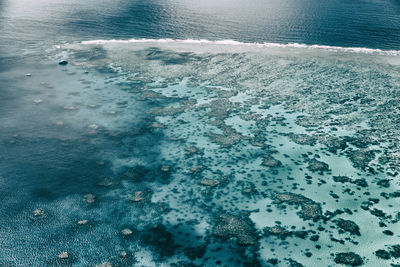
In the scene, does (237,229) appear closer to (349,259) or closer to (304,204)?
(304,204)

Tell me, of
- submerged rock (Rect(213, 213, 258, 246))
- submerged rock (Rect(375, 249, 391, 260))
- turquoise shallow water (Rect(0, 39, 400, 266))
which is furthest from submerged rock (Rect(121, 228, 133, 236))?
submerged rock (Rect(375, 249, 391, 260))

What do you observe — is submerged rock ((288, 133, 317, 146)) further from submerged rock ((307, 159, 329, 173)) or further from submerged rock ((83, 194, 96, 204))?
submerged rock ((83, 194, 96, 204))

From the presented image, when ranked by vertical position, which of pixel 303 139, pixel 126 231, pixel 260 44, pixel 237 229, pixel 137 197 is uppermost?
pixel 260 44

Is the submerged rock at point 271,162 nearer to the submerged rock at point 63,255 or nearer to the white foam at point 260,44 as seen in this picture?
the submerged rock at point 63,255

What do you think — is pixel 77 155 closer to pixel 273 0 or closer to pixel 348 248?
pixel 348 248

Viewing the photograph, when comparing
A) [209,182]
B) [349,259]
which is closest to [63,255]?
[209,182]
